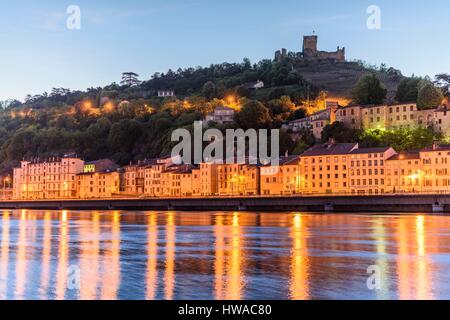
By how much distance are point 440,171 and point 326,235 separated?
1899 inches

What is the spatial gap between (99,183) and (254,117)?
109 feet

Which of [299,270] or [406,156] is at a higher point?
[406,156]

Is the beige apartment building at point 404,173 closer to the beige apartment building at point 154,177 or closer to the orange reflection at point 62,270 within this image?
the beige apartment building at point 154,177

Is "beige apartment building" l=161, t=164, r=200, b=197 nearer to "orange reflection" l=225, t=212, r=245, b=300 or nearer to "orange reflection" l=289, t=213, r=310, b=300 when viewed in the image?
"orange reflection" l=289, t=213, r=310, b=300

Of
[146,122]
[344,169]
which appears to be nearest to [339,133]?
[344,169]

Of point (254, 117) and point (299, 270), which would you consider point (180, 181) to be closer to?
point (254, 117)

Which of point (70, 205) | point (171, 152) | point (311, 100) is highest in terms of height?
point (311, 100)

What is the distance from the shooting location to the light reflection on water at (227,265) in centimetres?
2295

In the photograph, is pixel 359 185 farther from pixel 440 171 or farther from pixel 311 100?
pixel 311 100

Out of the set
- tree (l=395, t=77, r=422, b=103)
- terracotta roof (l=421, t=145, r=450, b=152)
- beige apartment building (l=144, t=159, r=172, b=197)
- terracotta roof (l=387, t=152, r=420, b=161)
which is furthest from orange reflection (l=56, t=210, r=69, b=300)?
tree (l=395, t=77, r=422, b=103)

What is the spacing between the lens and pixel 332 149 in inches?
3964

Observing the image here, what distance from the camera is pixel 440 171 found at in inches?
3543

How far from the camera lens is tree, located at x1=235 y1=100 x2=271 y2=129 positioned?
132625mm
